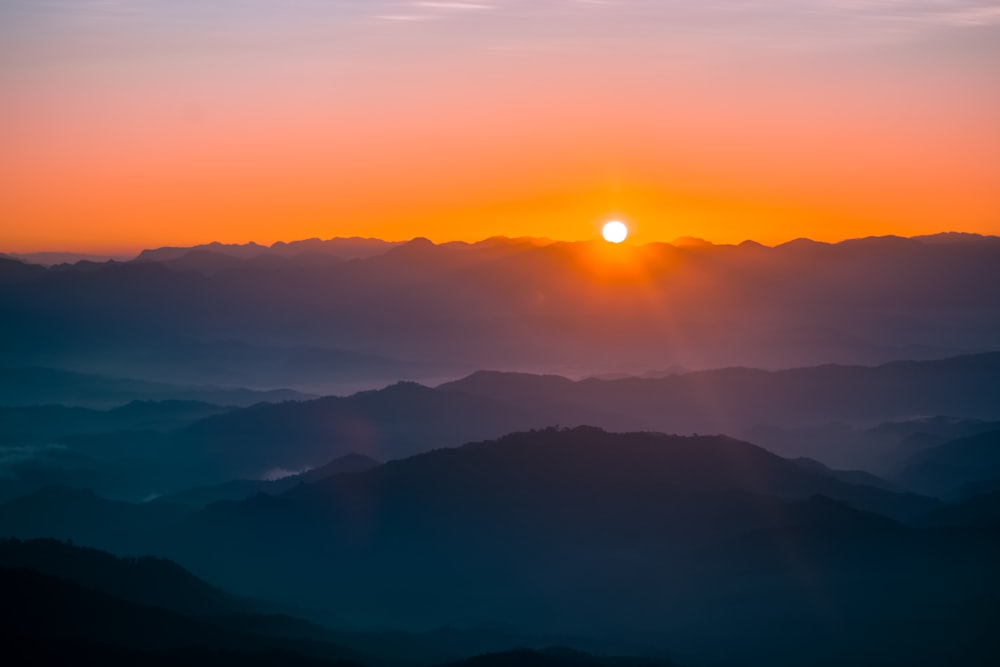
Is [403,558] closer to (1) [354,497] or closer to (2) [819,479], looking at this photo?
(1) [354,497]

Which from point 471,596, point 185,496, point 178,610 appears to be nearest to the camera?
point 178,610

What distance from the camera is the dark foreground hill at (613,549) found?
117562 mm

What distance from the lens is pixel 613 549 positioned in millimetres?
149125

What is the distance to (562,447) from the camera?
17300cm

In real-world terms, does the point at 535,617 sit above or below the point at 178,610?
above

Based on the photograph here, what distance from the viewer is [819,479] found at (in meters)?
175

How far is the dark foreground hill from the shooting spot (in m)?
118

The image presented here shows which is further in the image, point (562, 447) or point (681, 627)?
point (562, 447)

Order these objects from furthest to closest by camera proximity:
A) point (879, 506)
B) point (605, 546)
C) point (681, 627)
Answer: point (879, 506)
point (605, 546)
point (681, 627)

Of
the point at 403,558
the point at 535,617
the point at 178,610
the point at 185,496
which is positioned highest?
the point at 185,496

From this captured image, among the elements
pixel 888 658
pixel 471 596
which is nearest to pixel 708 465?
pixel 471 596

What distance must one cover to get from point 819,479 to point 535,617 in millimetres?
63339

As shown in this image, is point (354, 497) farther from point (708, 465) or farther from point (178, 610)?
point (178, 610)

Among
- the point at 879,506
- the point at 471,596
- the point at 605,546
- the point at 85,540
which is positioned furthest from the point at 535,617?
the point at 85,540
